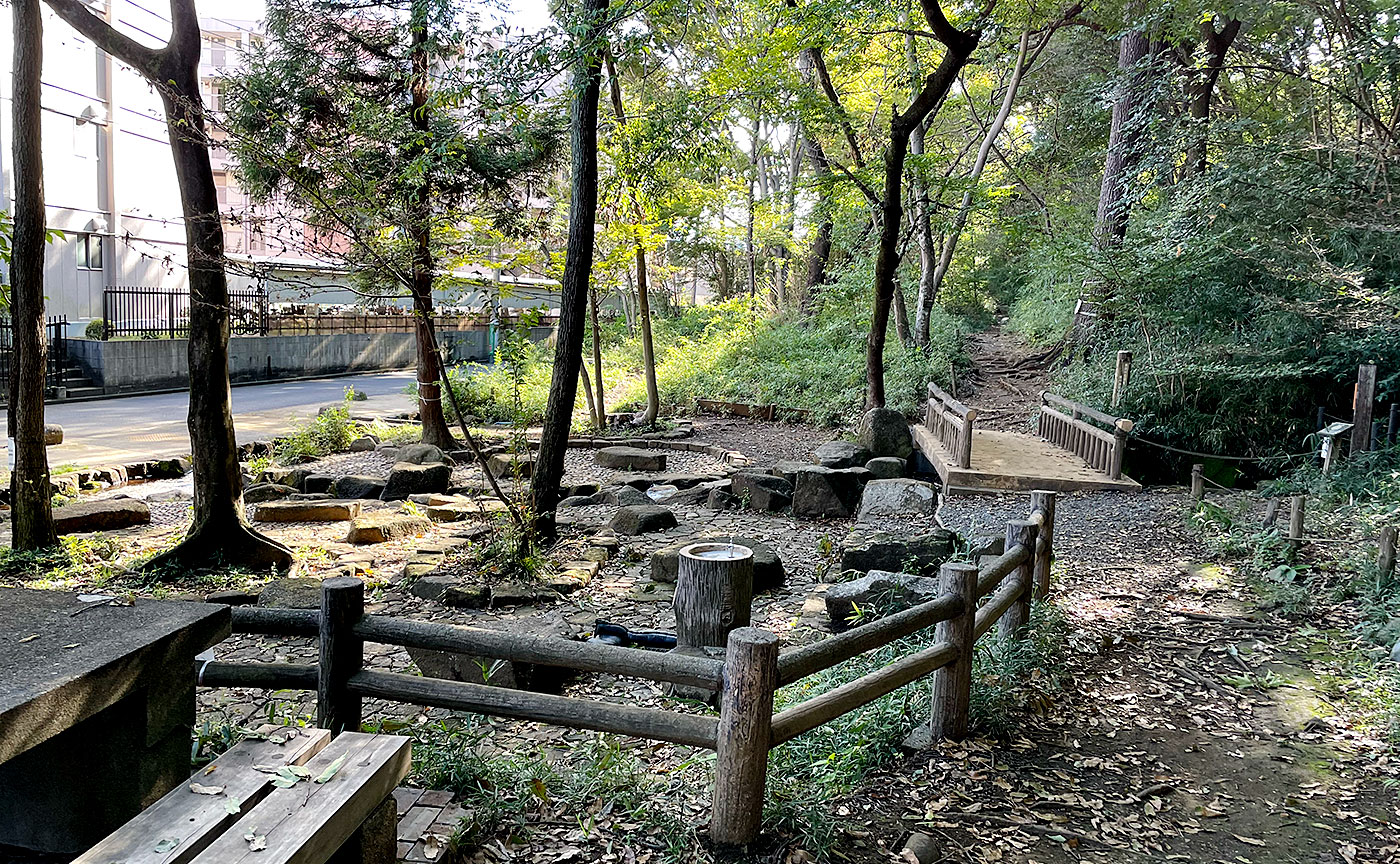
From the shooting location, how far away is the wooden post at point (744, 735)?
3.10m

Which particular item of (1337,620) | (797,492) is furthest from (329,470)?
(1337,620)

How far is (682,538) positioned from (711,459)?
468 cm

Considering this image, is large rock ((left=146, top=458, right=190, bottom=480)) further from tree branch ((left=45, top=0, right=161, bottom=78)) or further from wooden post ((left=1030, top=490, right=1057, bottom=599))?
wooden post ((left=1030, top=490, right=1057, bottom=599))

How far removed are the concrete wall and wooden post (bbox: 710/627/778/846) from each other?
33.9 feet

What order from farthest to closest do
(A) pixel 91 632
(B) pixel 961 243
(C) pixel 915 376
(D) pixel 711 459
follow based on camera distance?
(B) pixel 961 243 < (C) pixel 915 376 < (D) pixel 711 459 < (A) pixel 91 632

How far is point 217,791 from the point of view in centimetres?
218

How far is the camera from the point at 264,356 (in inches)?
933

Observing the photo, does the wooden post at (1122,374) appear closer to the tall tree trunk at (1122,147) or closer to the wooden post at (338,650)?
the tall tree trunk at (1122,147)

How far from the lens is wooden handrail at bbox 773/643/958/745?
331cm

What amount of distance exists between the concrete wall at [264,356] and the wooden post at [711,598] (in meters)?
8.72

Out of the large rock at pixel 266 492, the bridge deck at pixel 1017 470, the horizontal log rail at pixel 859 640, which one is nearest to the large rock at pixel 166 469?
the large rock at pixel 266 492

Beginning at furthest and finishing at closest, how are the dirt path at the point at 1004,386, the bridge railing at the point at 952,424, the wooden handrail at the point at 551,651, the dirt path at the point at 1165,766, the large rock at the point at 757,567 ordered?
1. the dirt path at the point at 1004,386
2. the bridge railing at the point at 952,424
3. the large rock at the point at 757,567
4. the dirt path at the point at 1165,766
5. the wooden handrail at the point at 551,651

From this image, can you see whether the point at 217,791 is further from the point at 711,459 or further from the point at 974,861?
the point at 711,459

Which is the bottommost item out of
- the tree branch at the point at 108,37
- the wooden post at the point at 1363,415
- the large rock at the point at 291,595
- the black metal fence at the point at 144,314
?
the large rock at the point at 291,595
